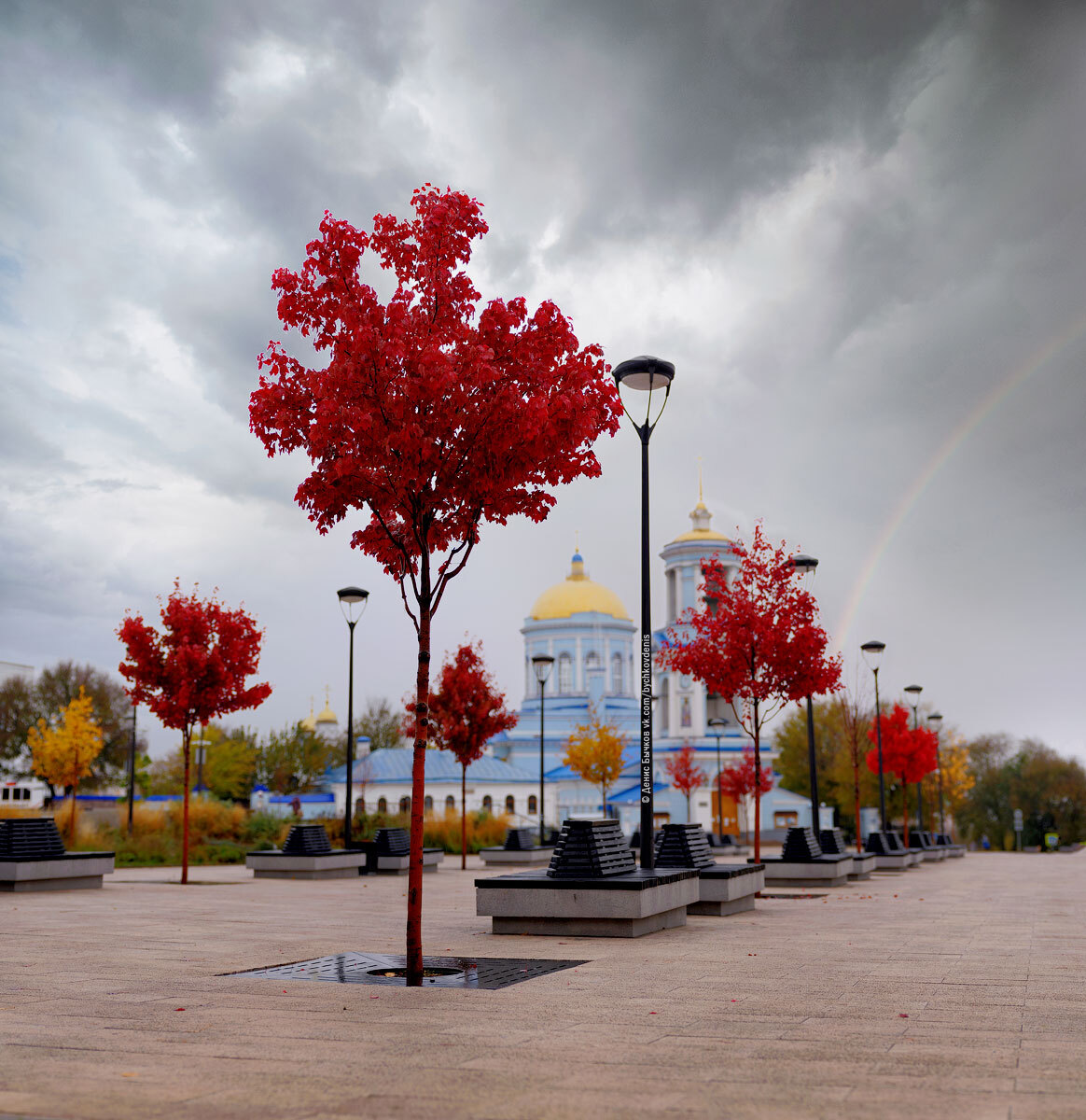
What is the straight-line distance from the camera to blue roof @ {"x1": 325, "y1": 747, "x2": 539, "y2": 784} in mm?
82688

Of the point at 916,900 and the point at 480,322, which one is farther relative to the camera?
the point at 916,900

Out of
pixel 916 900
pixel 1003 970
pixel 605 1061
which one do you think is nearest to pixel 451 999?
pixel 605 1061

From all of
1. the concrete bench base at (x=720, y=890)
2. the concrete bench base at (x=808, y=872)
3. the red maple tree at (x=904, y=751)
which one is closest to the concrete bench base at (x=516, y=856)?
the concrete bench base at (x=808, y=872)

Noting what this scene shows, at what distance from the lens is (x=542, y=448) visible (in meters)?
9.51

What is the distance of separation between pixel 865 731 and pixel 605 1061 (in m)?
44.0

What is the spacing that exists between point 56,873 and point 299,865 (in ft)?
21.1

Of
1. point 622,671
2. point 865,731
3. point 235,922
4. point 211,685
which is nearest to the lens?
point 235,922

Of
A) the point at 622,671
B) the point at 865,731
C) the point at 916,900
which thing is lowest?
the point at 916,900

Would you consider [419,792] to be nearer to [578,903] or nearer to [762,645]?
[578,903]

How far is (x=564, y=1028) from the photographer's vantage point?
678 centimetres

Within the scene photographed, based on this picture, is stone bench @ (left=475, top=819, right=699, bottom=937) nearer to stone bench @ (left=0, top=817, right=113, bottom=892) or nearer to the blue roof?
stone bench @ (left=0, top=817, right=113, bottom=892)

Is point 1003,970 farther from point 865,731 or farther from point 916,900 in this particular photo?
point 865,731

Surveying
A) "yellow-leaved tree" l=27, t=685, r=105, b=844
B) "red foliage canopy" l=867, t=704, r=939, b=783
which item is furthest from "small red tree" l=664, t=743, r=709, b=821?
"yellow-leaved tree" l=27, t=685, r=105, b=844

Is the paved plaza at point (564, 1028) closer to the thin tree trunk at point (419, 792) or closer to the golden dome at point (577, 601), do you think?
Result: the thin tree trunk at point (419, 792)
